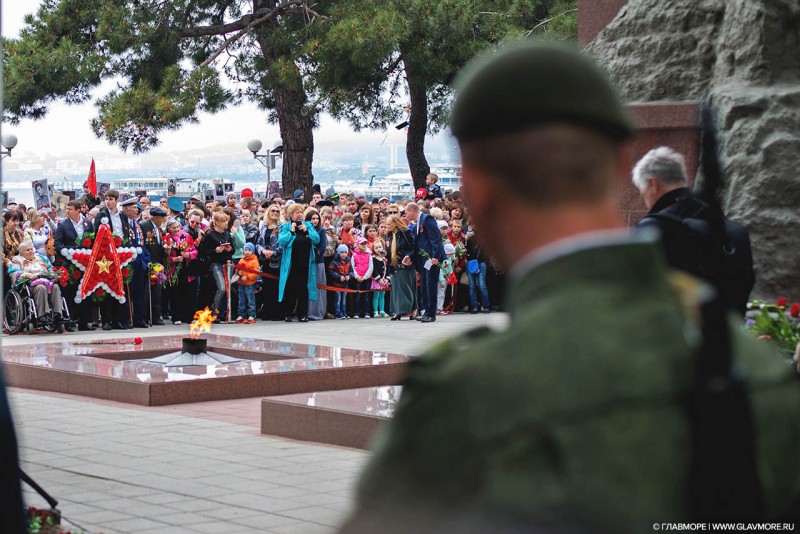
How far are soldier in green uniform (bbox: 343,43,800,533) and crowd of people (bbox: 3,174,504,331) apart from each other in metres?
16.7

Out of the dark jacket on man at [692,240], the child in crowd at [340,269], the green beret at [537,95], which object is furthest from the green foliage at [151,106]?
the green beret at [537,95]

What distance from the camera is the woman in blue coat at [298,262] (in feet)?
65.3

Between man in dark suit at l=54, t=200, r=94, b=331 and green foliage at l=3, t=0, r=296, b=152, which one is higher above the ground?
green foliage at l=3, t=0, r=296, b=152

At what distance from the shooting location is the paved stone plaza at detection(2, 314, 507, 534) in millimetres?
6871

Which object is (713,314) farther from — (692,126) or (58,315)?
(58,315)

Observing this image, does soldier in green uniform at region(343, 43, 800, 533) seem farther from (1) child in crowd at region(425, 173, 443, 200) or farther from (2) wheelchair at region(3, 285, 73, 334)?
(1) child in crowd at region(425, 173, 443, 200)

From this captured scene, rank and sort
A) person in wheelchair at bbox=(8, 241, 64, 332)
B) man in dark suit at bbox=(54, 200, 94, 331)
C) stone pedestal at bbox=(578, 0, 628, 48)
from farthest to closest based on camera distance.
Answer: man in dark suit at bbox=(54, 200, 94, 331), person in wheelchair at bbox=(8, 241, 64, 332), stone pedestal at bbox=(578, 0, 628, 48)

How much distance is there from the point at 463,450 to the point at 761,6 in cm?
867

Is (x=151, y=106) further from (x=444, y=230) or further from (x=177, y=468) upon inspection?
(x=177, y=468)

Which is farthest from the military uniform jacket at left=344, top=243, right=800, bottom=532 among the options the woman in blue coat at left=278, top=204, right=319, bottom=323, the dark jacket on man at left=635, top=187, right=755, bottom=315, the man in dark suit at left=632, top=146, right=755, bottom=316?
the woman in blue coat at left=278, top=204, right=319, bottom=323

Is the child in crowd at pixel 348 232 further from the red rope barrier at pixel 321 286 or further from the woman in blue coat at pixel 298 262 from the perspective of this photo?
the woman in blue coat at pixel 298 262

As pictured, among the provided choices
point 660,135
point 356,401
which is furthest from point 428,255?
point 660,135

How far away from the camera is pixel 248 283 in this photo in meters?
19.8

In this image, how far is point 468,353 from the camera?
4.48 ft
